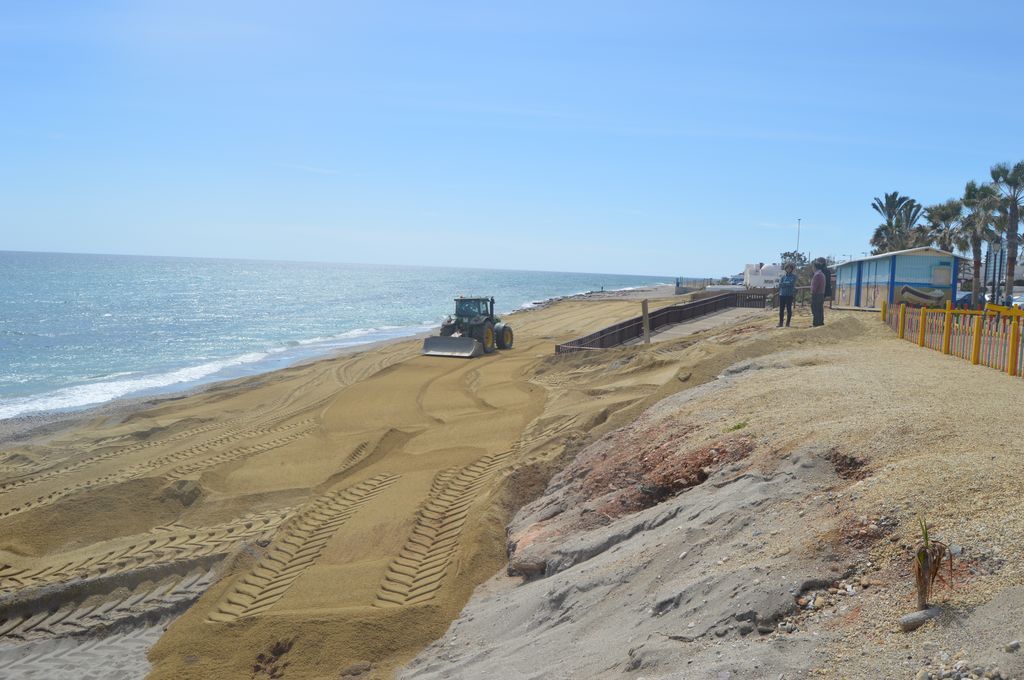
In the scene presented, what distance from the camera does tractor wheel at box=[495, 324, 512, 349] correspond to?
2659 cm

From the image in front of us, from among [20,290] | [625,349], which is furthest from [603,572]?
[20,290]

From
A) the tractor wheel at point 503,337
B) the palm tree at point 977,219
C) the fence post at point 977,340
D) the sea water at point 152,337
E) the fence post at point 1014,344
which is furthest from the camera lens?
the palm tree at point 977,219

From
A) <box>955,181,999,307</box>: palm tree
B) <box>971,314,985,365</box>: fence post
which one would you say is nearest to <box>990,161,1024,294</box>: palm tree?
<box>955,181,999,307</box>: palm tree

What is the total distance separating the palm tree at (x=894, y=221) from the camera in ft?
180

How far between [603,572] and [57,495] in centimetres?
992

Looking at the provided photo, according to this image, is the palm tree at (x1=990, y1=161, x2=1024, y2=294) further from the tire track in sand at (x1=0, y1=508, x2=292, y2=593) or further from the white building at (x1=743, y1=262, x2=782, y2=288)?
the tire track in sand at (x1=0, y1=508, x2=292, y2=593)

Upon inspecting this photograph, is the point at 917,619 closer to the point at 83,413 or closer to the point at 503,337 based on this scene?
the point at 83,413

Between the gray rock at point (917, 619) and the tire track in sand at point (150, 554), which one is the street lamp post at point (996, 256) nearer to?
the tire track in sand at point (150, 554)

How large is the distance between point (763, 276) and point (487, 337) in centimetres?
4242

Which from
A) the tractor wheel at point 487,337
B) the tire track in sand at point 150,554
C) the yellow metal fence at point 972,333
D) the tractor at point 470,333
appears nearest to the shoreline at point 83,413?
the tractor at point 470,333

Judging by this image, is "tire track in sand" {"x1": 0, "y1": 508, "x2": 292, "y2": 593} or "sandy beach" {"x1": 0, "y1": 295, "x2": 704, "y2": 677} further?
"tire track in sand" {"x1": 0, "y1": 508, "x2": 292, "y2": 593}

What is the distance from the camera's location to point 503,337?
2673 centimetres

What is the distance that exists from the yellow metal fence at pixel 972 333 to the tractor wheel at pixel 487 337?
41.0 feet

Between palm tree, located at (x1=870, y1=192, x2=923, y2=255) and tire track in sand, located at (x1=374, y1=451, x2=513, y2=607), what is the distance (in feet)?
168
